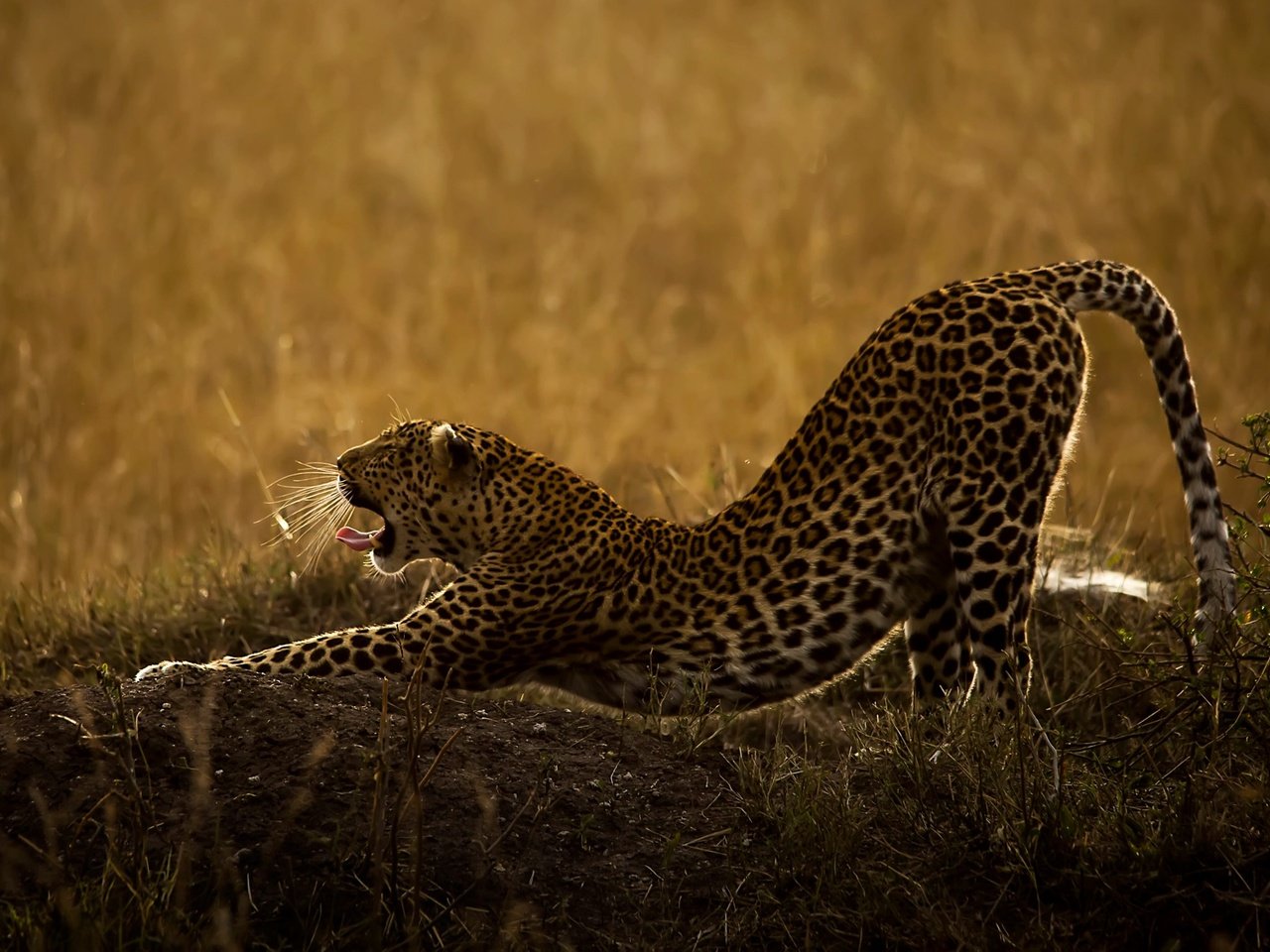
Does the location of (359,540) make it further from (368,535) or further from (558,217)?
(558,217)

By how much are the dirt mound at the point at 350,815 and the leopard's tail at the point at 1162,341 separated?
2175 millimetres

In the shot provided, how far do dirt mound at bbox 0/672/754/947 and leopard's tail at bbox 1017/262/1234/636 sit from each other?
217cm

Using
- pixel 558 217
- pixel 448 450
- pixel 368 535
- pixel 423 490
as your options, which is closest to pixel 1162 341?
pixel 448 450

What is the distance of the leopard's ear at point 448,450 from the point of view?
7641mm

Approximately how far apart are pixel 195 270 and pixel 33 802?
1183 centimetres

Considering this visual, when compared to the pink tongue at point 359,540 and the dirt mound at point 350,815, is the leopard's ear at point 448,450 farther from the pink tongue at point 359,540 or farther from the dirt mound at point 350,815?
the dirt mound at point 350,815

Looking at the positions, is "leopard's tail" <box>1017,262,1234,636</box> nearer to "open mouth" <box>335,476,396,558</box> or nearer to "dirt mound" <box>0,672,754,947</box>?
"dirt mound" <box>0,672,754,947</box>

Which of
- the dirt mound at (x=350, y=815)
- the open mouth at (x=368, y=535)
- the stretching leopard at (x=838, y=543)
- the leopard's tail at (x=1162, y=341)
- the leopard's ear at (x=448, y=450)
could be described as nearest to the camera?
the dirt mound at (x=350, y=815)

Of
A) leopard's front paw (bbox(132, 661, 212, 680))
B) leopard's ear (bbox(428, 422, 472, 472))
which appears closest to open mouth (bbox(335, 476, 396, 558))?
leopard's ear (bbox(428, 422, 472, 472))

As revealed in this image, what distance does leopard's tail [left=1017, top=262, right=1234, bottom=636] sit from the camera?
23.9 feet

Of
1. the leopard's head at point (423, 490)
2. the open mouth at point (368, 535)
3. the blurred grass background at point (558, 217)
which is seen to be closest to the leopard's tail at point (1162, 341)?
the leopard's head at point (423, 490)

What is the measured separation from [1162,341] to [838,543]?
1529mm

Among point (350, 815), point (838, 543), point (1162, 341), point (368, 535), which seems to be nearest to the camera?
point (350, 815)

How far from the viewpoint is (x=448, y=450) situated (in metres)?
7.66
